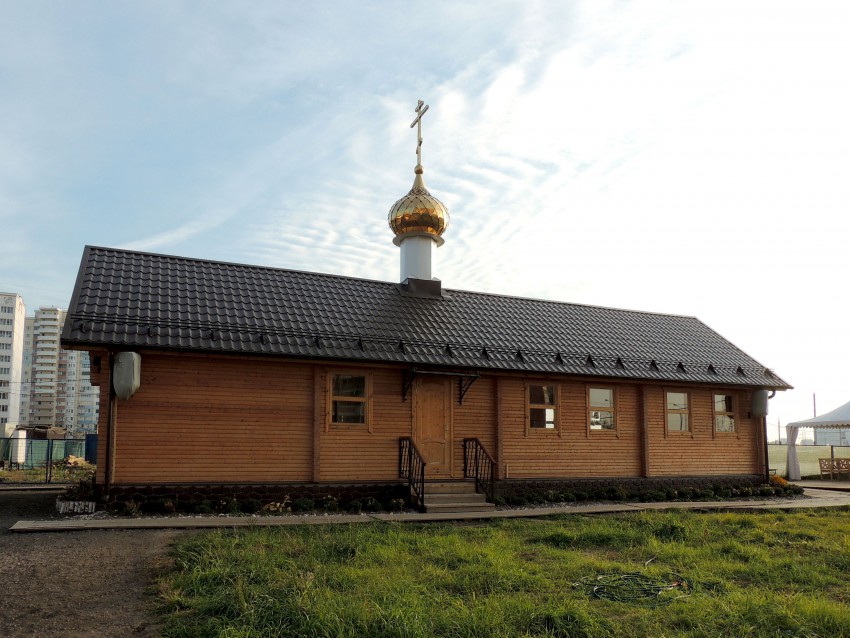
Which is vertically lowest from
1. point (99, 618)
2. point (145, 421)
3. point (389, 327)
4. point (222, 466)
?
point (99, 618)

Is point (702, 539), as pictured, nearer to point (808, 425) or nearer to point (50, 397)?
point (808, 425)

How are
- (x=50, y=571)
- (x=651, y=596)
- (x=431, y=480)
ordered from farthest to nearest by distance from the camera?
1. (x=431, y=480)
2. (x=50, y=571)
3. (x=651, y=596)

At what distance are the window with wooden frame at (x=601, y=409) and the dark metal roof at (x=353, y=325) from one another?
564 millimetres

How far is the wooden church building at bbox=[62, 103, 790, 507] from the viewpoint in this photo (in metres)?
11.8

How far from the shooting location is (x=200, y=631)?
526 centimetres

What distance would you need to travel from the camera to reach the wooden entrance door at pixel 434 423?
1369cm

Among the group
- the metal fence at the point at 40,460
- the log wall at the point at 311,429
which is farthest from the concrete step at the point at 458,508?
the metal fence at the point at 40,460

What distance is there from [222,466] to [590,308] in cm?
1052

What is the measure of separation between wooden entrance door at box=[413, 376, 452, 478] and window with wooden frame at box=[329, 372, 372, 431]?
0.96 metres

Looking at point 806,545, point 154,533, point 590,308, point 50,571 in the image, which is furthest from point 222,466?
point 590,308

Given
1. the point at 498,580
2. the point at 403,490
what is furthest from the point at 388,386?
the point at 498,580

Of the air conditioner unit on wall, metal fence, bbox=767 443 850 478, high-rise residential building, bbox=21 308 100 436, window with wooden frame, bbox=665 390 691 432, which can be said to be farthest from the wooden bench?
high-rise residential building, bbox=21 308 100 436

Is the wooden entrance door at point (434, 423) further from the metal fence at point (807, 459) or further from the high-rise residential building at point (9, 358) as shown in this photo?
the high-rise residential building at point (9, 358)

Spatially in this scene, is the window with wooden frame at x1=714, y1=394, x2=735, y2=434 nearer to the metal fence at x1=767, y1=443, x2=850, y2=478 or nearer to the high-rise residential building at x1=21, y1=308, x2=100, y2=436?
the metal fence at x1=767, y1=443, x2=850, y2=478
